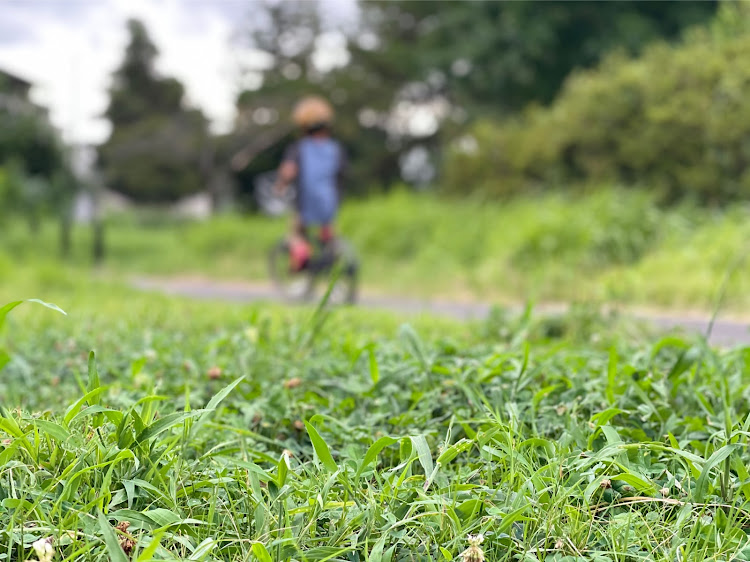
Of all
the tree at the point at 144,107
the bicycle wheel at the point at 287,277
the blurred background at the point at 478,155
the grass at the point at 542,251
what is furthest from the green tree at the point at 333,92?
the bicycle wheel at the point at 287,277

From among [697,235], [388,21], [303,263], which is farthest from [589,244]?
[388,21]

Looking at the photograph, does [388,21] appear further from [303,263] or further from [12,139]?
[303,263]

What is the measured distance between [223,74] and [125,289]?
21.3 meters

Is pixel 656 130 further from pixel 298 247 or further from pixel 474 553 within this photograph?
pixel 474 553

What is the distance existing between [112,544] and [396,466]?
70cm

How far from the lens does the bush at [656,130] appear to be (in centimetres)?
959

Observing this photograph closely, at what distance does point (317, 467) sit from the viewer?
1.72m

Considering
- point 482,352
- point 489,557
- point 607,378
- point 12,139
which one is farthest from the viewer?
point 12,139

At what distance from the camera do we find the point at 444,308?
693 centimetres

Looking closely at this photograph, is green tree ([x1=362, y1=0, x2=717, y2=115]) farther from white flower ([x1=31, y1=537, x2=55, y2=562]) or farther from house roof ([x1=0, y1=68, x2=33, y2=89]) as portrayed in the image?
white flower ([x1=31, y1=537, x2=55, y2=562])

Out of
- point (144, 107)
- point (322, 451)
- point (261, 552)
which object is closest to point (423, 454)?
point (322, 451)

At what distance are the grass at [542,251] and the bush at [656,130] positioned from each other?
1.99 ft

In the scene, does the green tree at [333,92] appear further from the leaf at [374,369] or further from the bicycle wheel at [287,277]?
the leaf at [374,369]

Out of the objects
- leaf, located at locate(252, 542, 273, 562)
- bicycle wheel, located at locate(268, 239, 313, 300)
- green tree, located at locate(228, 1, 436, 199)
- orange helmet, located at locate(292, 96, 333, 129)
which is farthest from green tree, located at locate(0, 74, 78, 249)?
leaf, located at locate(252, 542, 273, 562)
